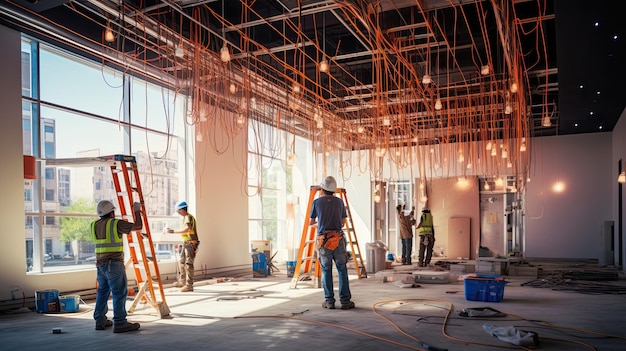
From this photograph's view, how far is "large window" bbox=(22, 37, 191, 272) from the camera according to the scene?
872 centimetres

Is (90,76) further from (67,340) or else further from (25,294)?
(67,340)

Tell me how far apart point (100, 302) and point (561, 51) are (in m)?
8.32

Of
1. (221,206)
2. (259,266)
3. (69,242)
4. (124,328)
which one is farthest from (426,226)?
(124,328)

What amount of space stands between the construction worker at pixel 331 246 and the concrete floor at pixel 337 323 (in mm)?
252

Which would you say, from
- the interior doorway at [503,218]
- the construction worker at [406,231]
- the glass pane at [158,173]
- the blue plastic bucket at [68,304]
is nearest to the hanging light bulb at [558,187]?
the interior doorway at [503,218]

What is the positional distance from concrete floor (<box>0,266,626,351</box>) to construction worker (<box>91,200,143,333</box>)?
184mm

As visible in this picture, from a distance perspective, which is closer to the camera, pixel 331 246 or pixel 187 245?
pixel 331 246

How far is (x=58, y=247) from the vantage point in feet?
30.0

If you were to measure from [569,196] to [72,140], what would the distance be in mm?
14447

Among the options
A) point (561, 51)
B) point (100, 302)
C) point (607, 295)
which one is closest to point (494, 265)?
point (607, 295)

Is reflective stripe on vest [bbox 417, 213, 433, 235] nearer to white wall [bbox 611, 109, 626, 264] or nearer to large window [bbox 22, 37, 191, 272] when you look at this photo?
white wall [bbox 611, 109, 626, 264]

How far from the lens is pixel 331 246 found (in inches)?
301

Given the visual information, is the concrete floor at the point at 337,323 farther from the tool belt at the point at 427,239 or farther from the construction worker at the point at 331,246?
the tool belt at the point at 427,239

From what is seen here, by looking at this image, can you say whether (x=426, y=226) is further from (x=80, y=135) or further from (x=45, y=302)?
(x=45, y=302)
